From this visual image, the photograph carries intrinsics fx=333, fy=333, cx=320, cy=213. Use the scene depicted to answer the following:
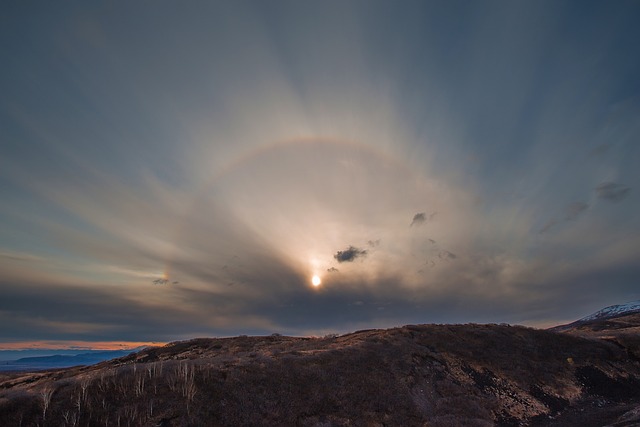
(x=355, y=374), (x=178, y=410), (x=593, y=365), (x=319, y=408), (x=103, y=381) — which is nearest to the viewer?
(x=178, y=410)

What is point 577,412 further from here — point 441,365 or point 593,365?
point 593,365

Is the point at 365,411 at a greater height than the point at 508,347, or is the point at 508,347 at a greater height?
the point at 508,347

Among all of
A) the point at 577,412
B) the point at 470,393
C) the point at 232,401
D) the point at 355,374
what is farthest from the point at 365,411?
the point at 577,412

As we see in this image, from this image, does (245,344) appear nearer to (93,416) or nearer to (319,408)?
(319,408)

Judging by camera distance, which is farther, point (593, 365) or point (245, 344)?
point (245, 344)

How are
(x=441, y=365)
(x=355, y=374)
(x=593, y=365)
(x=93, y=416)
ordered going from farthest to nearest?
(x=593, y=365) < (x=441, y=365) < (x=355, y=374) < (x=93, y=416)

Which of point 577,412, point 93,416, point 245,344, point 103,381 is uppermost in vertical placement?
point 245,344
